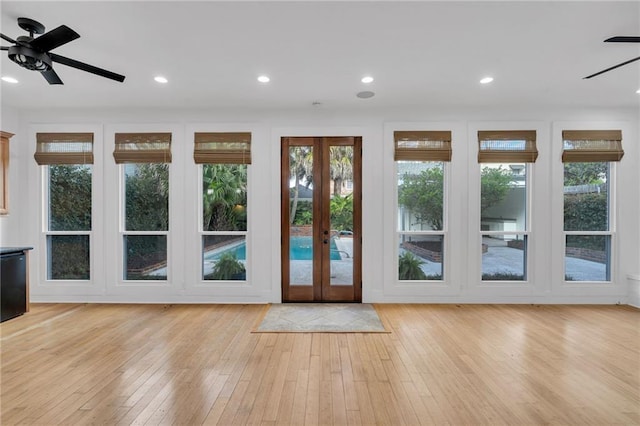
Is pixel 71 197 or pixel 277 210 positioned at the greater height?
pixel 71 197

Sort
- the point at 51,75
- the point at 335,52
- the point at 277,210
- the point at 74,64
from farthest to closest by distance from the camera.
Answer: the point at 277,210, the point at 335,52, the point at 51,75, the point at 74,64

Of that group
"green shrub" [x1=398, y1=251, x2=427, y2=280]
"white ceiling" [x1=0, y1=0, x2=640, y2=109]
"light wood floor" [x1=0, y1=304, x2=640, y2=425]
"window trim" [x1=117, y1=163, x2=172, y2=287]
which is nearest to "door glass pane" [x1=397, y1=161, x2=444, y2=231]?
"green shrub" [x1=398, y1=251, x2=427, y2=280]

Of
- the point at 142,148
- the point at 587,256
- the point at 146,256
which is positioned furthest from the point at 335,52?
the point at 587,256

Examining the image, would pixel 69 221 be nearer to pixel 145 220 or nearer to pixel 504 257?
pixel 145 220

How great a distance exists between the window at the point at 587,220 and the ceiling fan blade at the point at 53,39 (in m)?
5.97

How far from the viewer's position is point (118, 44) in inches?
107

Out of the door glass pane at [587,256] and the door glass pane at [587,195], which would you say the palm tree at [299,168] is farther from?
the door glass pane at [587,256]

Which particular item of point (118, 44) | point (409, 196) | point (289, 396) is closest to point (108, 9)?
point (118, 44)

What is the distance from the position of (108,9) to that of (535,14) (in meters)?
3.29

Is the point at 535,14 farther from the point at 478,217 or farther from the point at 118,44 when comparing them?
the point at 118,44

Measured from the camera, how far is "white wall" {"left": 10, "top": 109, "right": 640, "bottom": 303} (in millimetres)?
4516

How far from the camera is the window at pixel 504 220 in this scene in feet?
15.0

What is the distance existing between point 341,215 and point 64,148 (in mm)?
4334

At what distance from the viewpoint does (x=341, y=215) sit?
461 cm
